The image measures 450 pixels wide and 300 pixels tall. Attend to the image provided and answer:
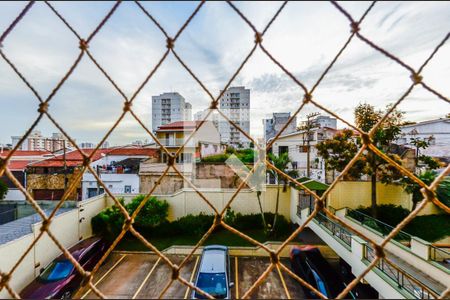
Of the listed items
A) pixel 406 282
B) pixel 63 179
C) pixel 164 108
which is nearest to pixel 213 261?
pixel 406 282

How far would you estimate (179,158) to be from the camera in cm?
783

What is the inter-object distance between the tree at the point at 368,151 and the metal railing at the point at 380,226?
0.93 metres

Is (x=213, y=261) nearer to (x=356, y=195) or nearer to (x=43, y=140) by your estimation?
(x=356, y=195)

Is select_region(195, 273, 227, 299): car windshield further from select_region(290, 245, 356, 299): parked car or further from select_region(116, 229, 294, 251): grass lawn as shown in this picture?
select_region(116, 229, 294, 251): grass lawn

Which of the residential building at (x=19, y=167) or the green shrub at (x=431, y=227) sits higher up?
the residential building at (x=19, y=167)

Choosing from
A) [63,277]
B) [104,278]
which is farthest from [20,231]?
[104,278]

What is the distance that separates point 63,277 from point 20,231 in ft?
5.58

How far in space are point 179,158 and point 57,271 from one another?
4379 millimetres

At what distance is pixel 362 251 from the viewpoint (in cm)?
379

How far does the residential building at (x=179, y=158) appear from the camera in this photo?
313 inches

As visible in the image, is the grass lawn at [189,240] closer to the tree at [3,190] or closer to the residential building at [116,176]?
the residential building at [116,176]

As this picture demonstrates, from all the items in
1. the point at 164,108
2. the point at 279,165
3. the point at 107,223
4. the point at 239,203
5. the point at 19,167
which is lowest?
the point at 107,223

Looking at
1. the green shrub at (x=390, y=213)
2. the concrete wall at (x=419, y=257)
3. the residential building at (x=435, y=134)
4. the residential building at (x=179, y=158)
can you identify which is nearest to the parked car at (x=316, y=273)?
the concrete wall at (x=419, y=257)

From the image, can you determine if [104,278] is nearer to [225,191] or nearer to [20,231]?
[20,231]
